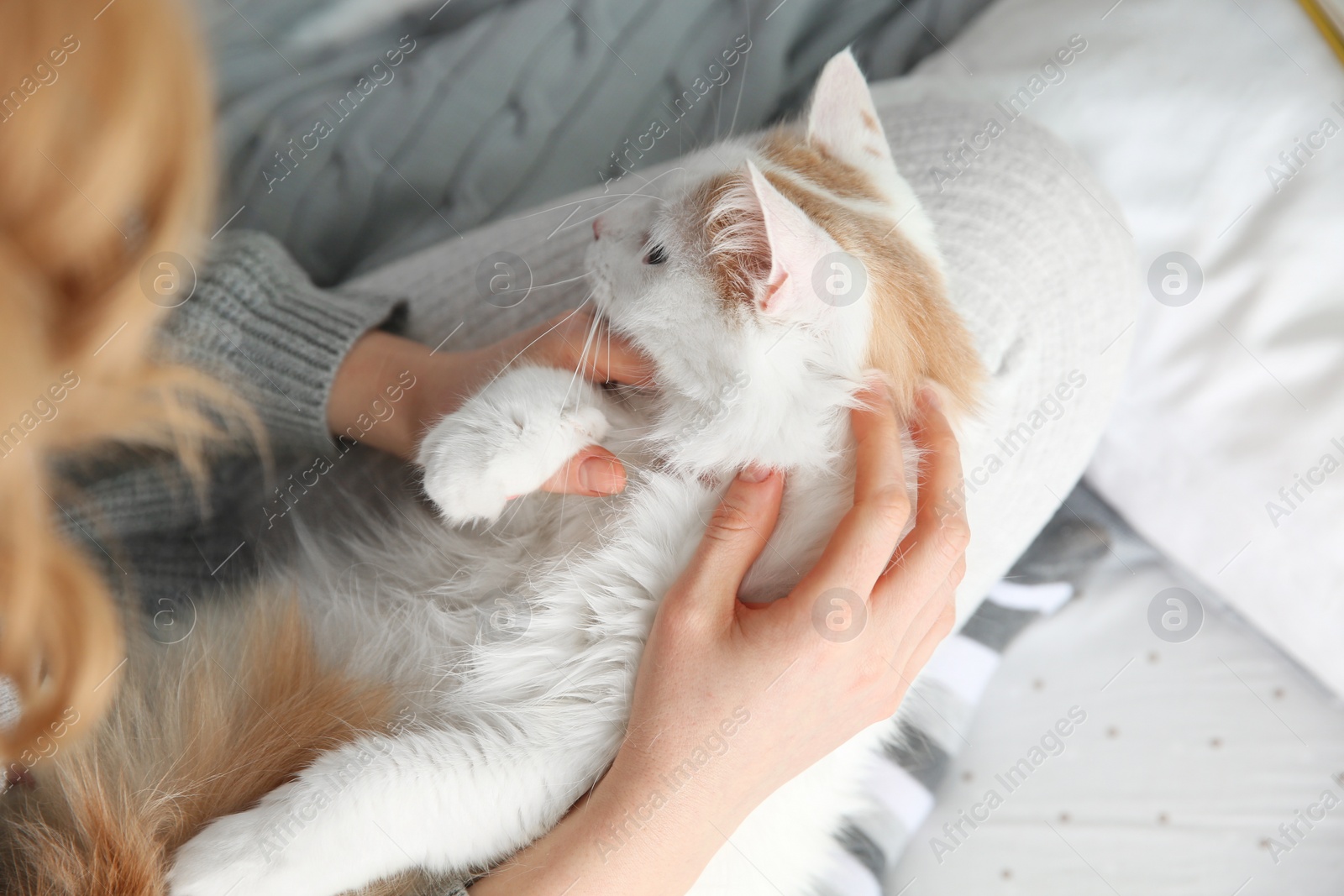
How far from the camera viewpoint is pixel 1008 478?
117cm

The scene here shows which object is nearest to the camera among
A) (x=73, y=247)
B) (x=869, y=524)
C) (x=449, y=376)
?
(x=73, y=247)

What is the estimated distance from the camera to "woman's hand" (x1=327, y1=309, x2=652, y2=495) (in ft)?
2.96

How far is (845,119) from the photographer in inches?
38.4

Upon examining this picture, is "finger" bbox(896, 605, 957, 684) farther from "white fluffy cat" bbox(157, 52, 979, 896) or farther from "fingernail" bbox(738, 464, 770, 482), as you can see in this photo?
"fingernail" bbox(738, 464, 770, 482)

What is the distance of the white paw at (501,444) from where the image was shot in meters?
0.83

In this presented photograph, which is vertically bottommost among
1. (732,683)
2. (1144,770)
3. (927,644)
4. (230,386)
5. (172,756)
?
(1144,770)

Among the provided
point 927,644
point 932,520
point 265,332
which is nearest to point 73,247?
point 265,332

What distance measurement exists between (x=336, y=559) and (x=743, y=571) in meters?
0.64

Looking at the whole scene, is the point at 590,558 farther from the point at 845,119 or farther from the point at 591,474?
the point at 845,119

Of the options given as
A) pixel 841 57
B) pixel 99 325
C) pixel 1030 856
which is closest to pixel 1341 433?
pixel 1030 856

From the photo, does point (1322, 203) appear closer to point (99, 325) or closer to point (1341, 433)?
point (1341, 433)

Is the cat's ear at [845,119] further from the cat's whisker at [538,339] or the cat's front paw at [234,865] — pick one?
the cat's front paw at [234,865]

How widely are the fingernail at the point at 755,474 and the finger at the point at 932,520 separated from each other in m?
0.19

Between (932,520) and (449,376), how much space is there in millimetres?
671
